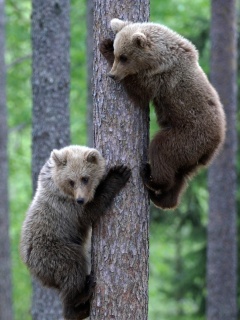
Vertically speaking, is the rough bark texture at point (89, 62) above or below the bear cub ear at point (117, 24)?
below

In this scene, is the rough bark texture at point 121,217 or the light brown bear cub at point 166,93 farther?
the light brown bear cub at point 166,93

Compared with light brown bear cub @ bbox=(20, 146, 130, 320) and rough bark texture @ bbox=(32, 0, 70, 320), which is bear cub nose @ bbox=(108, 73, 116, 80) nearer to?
light brown bear cub @ bbox=(20, 146, 130, 320)

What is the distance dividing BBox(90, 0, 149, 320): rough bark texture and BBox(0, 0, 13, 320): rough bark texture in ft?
25.1

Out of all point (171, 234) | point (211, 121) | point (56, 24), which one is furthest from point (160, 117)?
point (171, 234)

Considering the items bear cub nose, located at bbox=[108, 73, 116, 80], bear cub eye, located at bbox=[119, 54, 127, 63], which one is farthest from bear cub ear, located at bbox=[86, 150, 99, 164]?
bear cub eye, located at bbox=[119, 54, 127, 63]

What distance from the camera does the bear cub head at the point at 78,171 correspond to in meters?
6.50

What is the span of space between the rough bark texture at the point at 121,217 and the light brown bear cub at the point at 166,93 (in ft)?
0.43

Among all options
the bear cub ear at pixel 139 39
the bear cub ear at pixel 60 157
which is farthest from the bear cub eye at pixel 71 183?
the bear cub ear at pixel 139 39

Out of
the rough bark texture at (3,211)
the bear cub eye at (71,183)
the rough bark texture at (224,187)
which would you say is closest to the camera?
the bear cub eye at (71,183)

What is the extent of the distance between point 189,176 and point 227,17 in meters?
7.25

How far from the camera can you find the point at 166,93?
6566mm

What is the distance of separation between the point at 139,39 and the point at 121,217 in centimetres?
160

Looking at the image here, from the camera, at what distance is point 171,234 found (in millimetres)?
22250

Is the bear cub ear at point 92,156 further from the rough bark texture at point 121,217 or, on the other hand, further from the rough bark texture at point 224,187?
the rough bark texture at point 224,187
